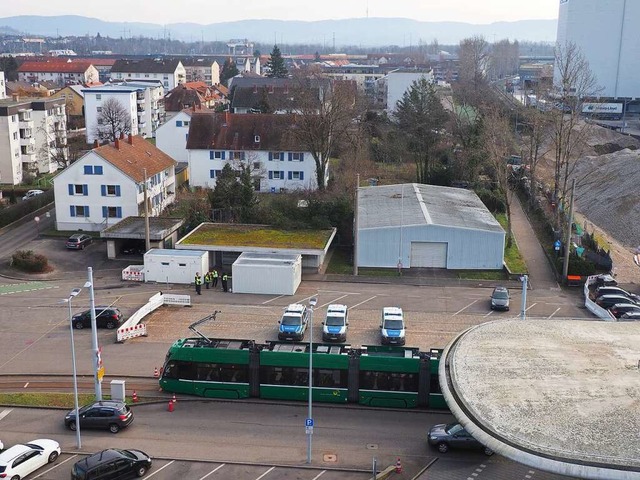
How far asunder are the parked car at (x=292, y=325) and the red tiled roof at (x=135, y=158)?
837 inches

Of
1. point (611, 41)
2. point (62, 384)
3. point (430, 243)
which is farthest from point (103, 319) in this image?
point (611, 41)

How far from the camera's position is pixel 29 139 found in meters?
70.9

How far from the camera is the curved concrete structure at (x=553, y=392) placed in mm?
17156

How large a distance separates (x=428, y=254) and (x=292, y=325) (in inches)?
541

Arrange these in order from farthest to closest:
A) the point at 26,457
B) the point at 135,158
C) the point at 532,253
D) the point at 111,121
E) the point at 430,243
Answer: the point at 111,121
the point at 135,158
the point at 532,253
the point at 430,243
the point at 26,457

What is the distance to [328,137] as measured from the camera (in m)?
57.1

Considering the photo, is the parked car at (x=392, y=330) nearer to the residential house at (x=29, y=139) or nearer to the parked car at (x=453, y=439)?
the parked car at (x=453, y=439)

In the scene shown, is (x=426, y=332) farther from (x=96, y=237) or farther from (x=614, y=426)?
(x=96, y=237)

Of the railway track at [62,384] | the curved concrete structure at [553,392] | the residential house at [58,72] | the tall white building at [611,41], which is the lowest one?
the railway track at [62,384]

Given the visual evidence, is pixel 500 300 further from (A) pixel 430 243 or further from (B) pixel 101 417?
(B) pixel 101 417

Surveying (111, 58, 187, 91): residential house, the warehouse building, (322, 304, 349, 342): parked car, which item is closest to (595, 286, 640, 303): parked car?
the warehouse building

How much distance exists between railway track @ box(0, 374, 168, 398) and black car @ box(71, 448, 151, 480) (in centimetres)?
524

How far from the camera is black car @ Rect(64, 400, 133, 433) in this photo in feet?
76.7

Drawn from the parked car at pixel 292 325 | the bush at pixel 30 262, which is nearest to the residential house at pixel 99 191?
the bush at pixel 30 262
